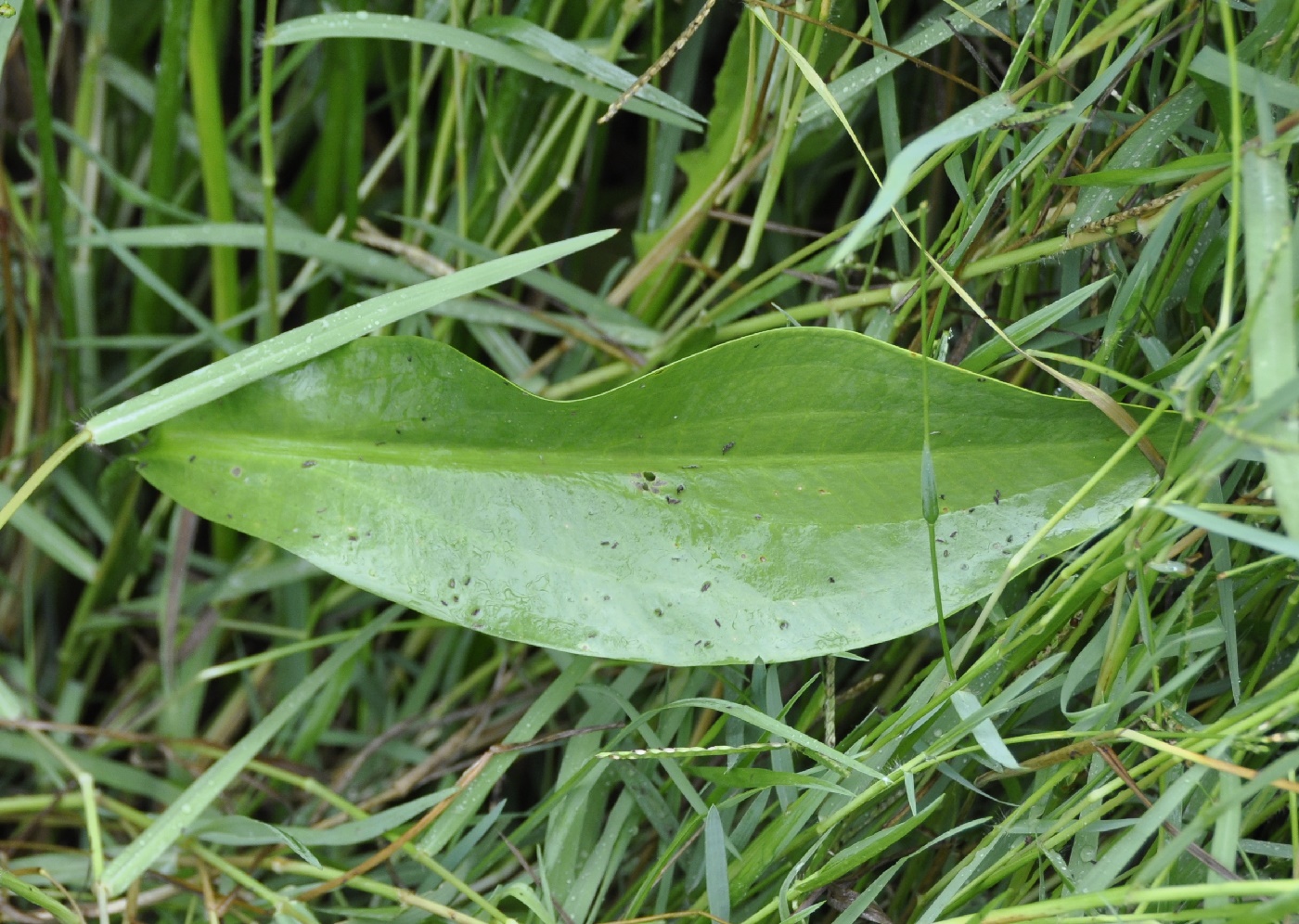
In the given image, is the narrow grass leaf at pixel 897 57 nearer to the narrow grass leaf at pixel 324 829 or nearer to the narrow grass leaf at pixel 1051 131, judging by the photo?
the narrow grass leaf at pixel 1051 131

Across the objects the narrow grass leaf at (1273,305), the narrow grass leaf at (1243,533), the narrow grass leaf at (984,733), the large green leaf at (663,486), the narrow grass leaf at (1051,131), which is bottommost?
the narrow grass leaf at (984,733)

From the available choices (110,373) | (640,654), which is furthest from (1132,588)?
(110,373)

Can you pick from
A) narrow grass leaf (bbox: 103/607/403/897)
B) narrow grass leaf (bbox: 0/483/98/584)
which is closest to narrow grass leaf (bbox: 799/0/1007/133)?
narrow grass leaf (bbox: 103/607/403/897)

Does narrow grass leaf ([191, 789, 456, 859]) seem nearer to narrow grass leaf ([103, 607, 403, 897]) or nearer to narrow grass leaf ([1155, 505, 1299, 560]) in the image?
narrow grass leaf ([103, 607, 403, 897])

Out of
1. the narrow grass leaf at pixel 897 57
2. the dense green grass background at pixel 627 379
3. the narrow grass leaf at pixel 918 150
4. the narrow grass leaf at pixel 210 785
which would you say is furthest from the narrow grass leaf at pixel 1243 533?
the narrow grass leaf at pixel 210 785

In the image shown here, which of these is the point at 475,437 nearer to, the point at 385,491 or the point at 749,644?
the point at 385,491

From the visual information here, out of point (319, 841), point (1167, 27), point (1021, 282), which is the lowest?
point (319, 841)
